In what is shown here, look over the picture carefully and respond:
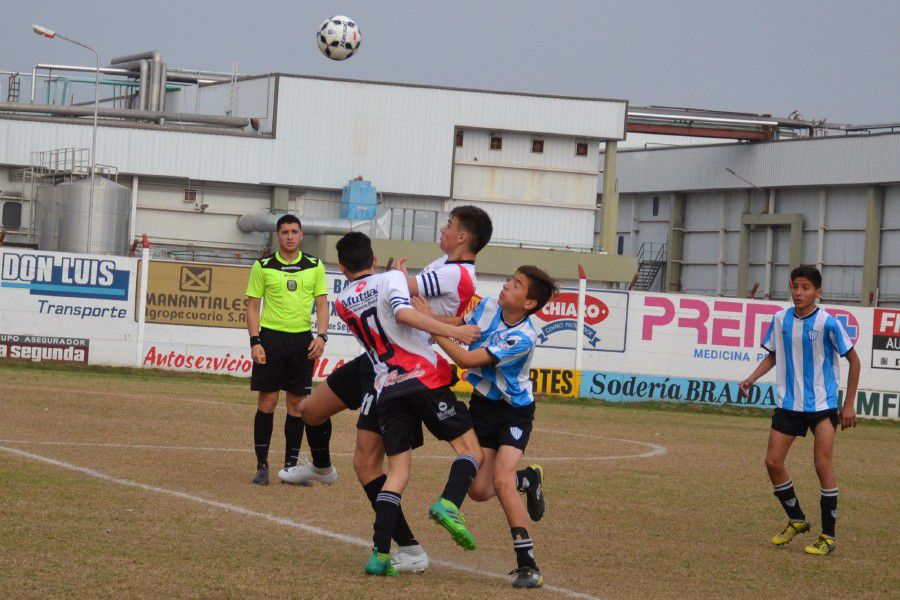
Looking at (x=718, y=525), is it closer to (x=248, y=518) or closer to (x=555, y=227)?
(x=248, y=518)

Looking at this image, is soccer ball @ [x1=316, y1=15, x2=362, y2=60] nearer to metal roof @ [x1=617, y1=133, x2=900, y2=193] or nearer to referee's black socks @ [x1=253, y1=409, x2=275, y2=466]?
metal roof @ [x1=617, y1=133, x2=900, y2=193]

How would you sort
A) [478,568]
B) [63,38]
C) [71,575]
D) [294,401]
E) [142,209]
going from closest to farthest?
[71,575] < [478,568] < [294,401] < [63,38] < [142,209]

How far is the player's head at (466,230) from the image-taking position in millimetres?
7148

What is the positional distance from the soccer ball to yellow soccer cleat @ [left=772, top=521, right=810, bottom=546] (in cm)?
3883

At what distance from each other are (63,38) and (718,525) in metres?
36.0

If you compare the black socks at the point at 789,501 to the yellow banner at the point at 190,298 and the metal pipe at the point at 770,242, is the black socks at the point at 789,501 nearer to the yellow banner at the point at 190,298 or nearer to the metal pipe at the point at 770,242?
the yellow banner at the point at 190,298

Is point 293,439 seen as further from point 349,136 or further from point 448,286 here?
point 349,136

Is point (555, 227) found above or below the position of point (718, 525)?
above

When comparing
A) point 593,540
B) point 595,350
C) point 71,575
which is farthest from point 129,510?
Answer: point 595,350

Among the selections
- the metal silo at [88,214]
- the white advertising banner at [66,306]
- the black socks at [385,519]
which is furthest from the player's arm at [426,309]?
the metal silo at [88,214]

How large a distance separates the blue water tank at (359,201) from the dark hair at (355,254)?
42.6m

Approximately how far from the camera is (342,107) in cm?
5184

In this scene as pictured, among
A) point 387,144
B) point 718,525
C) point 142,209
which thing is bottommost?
point 718,525

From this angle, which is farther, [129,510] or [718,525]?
[718,525]
